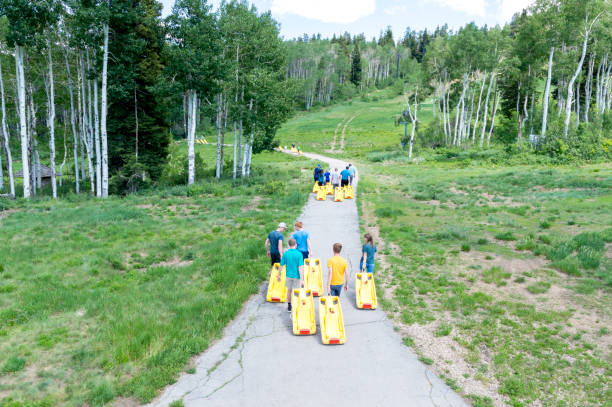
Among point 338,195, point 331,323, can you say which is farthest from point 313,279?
point 338,195

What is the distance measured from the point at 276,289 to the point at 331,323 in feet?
7.58

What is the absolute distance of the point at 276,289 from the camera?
956 cm

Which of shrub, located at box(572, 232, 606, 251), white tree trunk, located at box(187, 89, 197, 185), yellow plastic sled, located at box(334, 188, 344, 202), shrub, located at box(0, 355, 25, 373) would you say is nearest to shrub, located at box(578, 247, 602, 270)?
shrub, located at box(572, 232, 606, 251)

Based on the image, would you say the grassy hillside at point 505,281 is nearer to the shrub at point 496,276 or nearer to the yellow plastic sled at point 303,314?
the shrub at point 496,276

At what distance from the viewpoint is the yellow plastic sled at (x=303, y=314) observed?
25.7 feet

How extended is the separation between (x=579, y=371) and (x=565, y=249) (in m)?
6.76

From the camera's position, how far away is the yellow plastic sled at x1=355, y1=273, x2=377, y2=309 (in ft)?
29.7

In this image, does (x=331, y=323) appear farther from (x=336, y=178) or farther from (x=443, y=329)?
(x=336, y=178)

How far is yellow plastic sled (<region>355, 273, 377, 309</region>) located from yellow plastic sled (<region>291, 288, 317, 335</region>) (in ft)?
4.92

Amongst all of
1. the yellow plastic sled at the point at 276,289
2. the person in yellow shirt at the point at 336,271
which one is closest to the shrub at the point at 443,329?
the person in yellow shirt at the point at 336,271

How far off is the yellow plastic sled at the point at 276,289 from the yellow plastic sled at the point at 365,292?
1.90m

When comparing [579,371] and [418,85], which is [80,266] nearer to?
[579,371]

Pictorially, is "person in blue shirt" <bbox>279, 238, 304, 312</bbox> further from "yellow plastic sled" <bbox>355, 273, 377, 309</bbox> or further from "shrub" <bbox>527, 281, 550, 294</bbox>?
"shrub" <bbox>527, 281, 550, 294</bbox>

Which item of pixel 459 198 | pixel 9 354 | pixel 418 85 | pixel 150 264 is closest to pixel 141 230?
pixel 150 264
